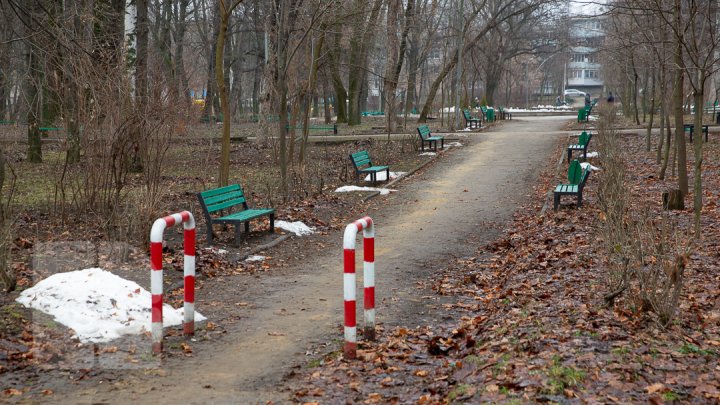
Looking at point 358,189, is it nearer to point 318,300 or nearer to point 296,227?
point 296,227

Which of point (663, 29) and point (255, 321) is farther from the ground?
point (663, 29)

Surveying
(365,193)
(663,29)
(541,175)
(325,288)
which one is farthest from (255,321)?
(541,175)

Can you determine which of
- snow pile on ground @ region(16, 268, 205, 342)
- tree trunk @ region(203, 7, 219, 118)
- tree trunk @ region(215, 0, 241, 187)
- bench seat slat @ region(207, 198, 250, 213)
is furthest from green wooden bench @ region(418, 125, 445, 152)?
snow pile on ground @ region(16, 268, 205, 342)

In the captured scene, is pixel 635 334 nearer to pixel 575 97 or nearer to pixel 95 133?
pixel 95 133

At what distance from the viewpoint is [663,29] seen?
1496 centimetres

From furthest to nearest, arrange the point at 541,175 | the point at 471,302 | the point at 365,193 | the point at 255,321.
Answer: the point at 541,175 → the point at 365,193 → the point at 471,302 → the point at 255,321

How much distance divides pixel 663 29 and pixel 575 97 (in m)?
76.7

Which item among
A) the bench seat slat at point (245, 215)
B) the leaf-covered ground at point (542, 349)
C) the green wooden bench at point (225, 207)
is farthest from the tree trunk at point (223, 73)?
the leaf-covered ground at point (542, 349)

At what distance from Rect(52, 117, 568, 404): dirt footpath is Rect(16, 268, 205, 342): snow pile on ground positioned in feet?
2.25

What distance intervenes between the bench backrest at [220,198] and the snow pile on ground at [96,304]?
316 centimetres

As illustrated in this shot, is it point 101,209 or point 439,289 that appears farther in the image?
point 101,209

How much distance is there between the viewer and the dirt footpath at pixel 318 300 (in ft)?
19.2

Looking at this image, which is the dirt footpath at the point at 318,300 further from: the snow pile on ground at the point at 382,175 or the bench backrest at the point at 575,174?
the bench backrest at the point at 575,174

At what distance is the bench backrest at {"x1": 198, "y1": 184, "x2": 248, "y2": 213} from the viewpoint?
1119cm
